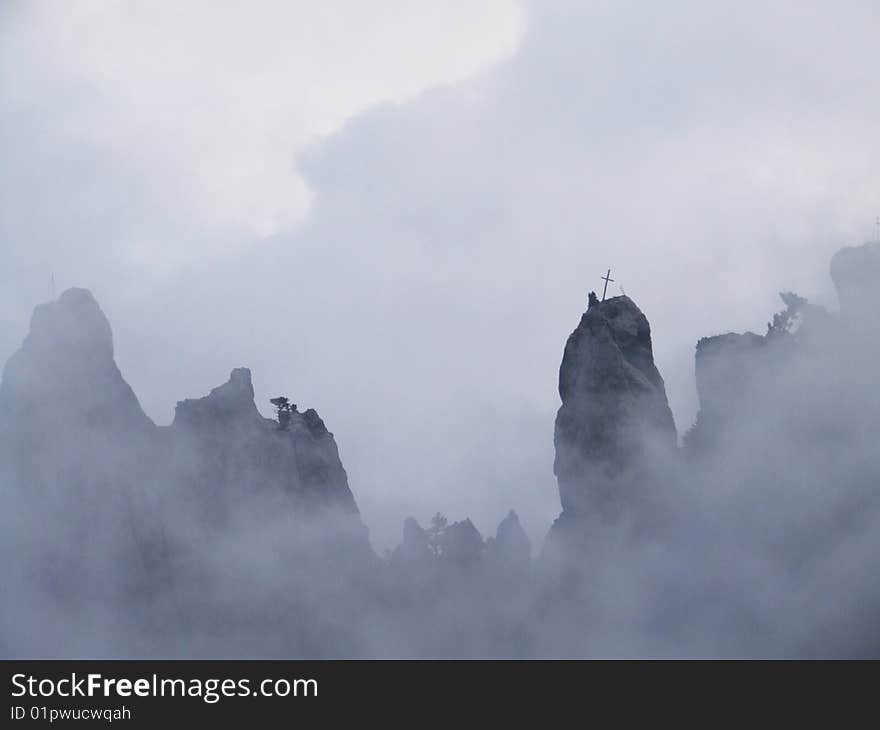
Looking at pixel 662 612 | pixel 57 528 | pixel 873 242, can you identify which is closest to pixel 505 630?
pixel 662 612

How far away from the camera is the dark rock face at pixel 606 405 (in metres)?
114

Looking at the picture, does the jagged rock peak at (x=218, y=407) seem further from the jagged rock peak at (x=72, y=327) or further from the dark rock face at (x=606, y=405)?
the dark rock face at (x=606, y=405)

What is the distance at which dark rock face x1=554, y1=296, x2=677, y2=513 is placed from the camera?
114 m

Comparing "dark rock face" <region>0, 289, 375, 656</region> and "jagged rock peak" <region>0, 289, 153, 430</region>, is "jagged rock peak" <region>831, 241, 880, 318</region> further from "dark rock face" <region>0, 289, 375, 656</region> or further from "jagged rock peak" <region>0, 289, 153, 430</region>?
"jagged rock peak" <region>0, 289, 153, 430</region>

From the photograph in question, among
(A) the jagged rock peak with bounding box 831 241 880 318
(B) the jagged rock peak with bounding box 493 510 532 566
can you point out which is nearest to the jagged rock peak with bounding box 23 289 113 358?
(B) the jagged rock peak with bounding box 493 510 532 566

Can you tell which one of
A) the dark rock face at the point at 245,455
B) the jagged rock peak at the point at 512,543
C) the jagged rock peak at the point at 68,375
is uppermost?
the jagged rock peak at the point at 68,375

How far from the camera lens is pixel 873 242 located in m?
126

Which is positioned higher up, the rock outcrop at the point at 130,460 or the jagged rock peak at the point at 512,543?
the rock outcrop at the point at 130,460

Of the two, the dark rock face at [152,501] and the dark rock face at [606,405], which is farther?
the dark rock face at [152,501]

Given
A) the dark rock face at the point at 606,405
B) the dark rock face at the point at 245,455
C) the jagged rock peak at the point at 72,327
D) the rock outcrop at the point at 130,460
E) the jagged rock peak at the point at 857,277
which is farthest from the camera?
the jagged rock peak at the point at 72,327

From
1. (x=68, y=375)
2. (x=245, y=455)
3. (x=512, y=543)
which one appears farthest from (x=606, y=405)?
(x=68, y=375)

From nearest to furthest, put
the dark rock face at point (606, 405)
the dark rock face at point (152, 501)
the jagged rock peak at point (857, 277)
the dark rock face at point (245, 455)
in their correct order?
1. the dark rock face at point (606, 405)
2. the dark rock face at point (152, 501)
3. the dark rock face at point (245, 455)
4. the jagged rock peak at point (857, 277)

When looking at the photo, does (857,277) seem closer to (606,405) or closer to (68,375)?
(606,405)

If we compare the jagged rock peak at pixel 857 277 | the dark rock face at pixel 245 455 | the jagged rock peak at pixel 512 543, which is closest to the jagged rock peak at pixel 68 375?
the dark rock face at pixel 245 455
